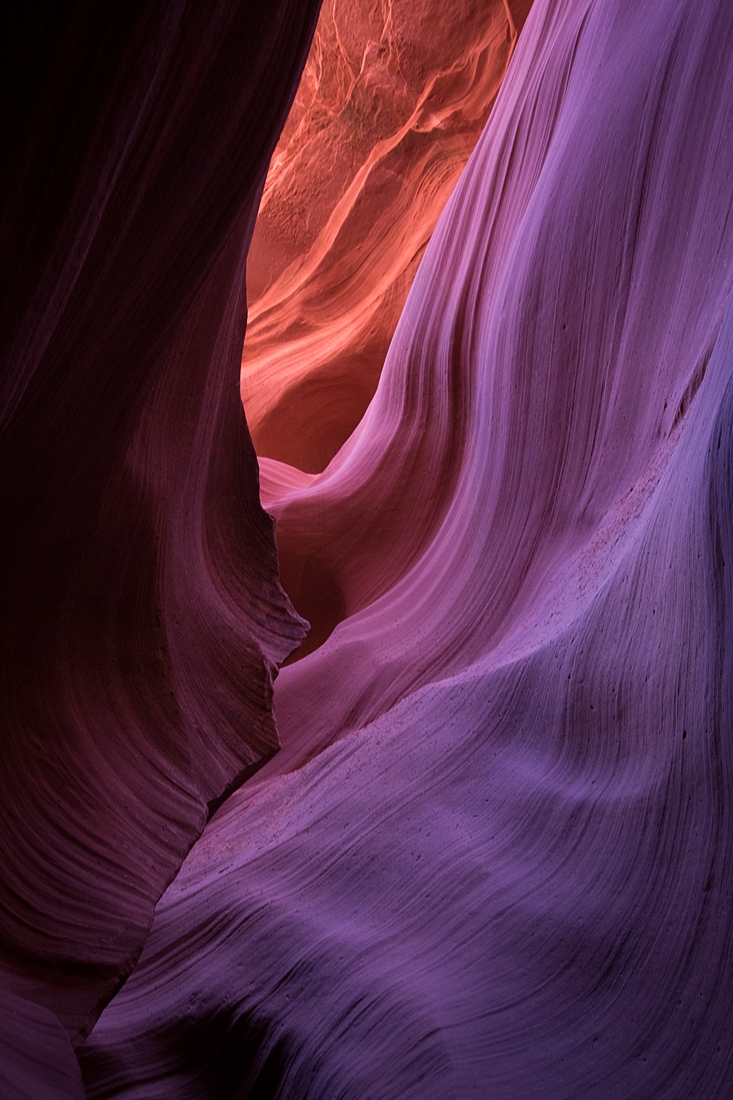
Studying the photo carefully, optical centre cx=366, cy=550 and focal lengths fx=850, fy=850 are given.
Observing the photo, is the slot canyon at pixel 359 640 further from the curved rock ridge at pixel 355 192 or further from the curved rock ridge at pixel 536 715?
the curved rock ridge at pixel 355 192

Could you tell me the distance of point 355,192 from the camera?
5.04m

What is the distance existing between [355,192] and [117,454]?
12.7 feet

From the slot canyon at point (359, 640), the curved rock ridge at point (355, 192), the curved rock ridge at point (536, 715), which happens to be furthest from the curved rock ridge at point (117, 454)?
the curved rock ridge at point (355, 192)

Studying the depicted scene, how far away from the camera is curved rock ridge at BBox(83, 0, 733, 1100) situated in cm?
114

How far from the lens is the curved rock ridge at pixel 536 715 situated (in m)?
1.14

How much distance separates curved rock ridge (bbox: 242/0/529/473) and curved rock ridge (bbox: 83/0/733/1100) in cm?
174

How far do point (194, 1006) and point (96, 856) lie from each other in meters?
0.32

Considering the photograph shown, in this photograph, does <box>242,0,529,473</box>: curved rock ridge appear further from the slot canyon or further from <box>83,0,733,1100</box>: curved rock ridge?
the slot canyon

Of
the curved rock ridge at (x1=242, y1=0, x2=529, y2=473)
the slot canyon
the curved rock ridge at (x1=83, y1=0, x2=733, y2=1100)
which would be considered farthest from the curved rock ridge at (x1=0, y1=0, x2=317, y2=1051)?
the curved rock ridge at (x1=242, y1=0, x2=529, y2=473)

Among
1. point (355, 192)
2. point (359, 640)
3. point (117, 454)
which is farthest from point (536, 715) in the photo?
point (355, 192)

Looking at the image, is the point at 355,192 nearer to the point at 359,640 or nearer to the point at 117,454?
the point at 359,640

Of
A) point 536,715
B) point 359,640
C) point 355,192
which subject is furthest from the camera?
point 355,192

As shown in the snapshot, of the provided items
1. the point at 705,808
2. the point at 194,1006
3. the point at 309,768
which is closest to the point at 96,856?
the point at 194,1006

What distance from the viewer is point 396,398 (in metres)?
3.36
